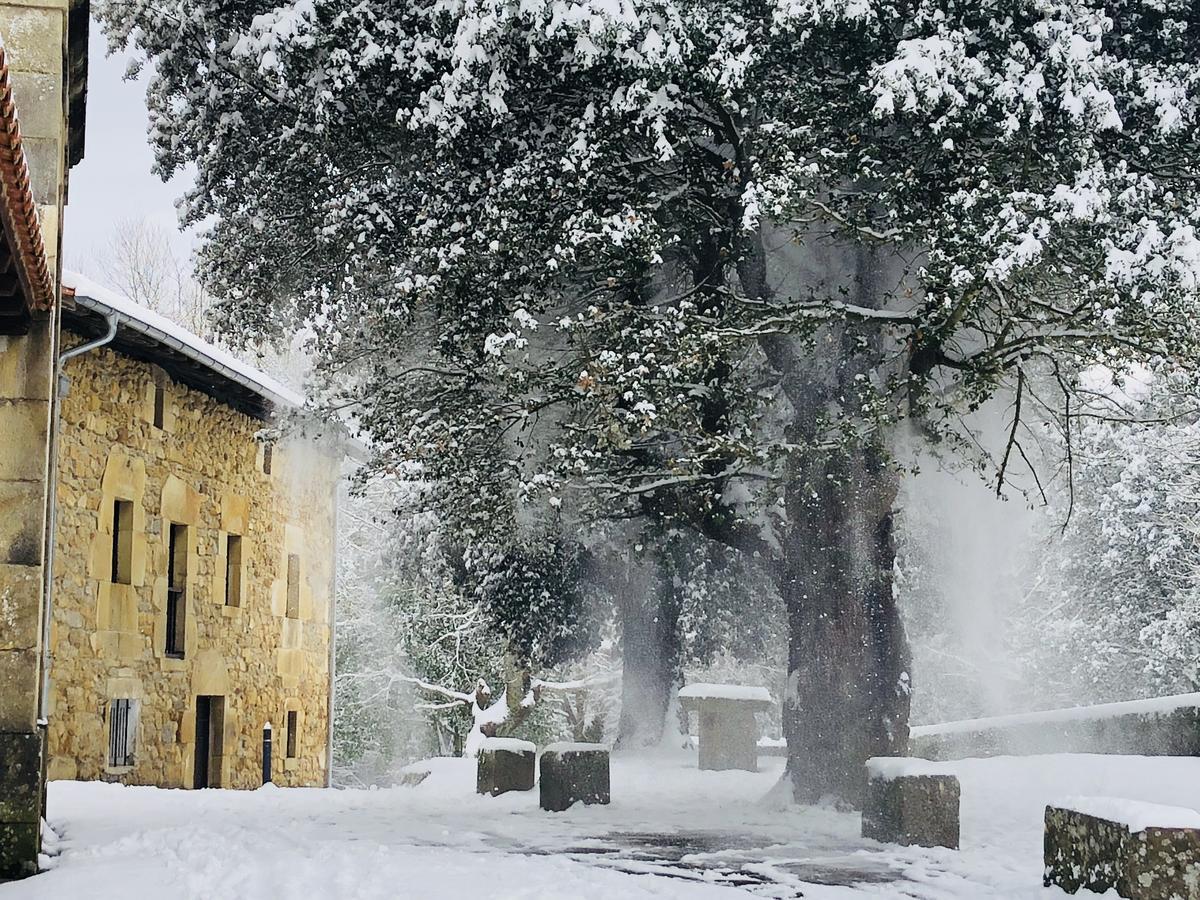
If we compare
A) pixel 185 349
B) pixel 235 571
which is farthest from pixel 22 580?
pixel 235 571

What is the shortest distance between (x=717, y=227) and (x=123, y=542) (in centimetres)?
754

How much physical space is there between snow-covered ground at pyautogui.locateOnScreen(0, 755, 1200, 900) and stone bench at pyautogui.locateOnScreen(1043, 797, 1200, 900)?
0.47m

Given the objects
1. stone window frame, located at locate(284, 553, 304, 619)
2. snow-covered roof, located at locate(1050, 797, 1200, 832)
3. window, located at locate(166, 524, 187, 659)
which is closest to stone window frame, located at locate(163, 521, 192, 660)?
window, located at locate(166, 524, 187, 659)

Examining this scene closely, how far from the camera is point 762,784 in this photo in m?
16.9

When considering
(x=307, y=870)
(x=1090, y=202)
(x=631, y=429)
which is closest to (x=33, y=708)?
(x=307, y=870)

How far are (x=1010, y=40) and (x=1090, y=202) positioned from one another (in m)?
1.59

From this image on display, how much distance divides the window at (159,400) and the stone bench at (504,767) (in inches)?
213

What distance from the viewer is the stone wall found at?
13969mm

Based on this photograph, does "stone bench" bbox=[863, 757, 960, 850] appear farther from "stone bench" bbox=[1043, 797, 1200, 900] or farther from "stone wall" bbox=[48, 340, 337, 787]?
"stone wall" bbox=[48, 340, 337, 787]

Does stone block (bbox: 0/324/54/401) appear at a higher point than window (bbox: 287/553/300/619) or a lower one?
higher

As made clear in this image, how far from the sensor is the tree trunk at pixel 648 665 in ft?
75.2

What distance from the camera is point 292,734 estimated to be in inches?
825

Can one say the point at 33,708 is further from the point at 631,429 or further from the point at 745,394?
the point at 745,394

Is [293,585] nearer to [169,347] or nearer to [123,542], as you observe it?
[123,542]
